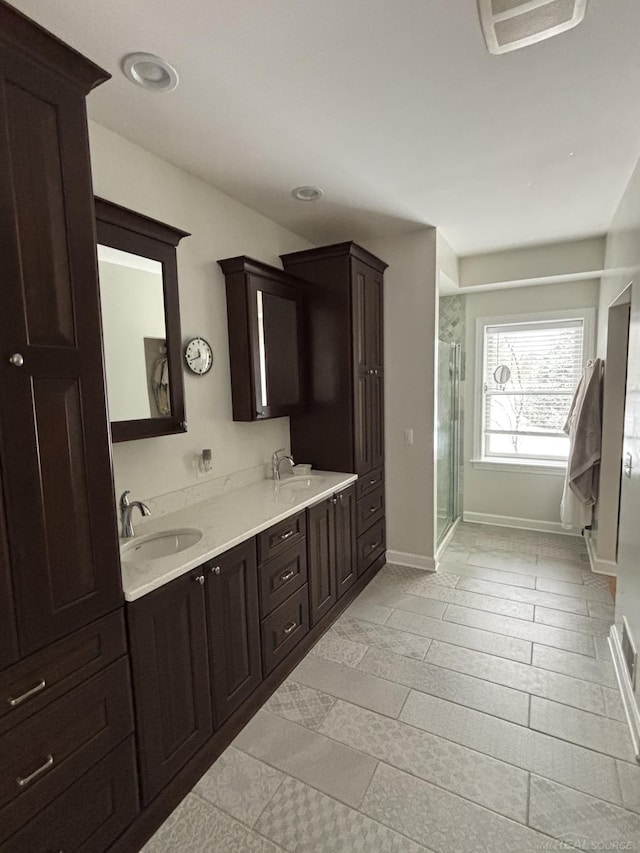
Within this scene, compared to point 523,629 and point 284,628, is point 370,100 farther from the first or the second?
point 523,629

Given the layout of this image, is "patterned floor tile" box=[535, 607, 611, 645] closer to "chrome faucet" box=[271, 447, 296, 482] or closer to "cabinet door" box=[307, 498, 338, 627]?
"cabinet door" box=[307, 498, 338, 627]

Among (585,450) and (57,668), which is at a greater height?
(585,450)

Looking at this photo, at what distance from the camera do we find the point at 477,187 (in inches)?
102

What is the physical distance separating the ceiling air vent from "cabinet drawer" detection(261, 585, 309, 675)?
2501 mm

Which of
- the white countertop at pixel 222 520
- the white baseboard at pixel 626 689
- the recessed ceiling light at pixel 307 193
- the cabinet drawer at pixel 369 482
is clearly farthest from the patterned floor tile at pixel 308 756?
the recessed ceiling light at pixel 307 193

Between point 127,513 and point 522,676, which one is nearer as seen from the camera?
point 127,513

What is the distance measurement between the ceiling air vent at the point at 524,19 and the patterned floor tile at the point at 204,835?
2813 millimetres

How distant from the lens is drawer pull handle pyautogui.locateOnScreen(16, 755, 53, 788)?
1125mm

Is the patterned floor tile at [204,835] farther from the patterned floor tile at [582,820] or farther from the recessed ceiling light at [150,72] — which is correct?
the recessed ceiling light at [150,72]

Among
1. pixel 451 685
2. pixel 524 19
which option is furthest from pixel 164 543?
pixel 524 19

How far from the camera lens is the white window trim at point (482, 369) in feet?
13.1

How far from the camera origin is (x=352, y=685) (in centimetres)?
222

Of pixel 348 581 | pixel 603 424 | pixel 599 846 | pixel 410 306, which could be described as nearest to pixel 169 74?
pixel 410 306

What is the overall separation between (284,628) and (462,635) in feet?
3.72
